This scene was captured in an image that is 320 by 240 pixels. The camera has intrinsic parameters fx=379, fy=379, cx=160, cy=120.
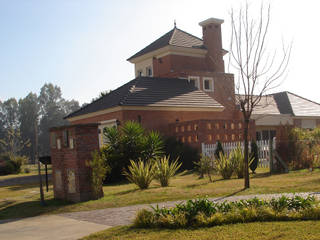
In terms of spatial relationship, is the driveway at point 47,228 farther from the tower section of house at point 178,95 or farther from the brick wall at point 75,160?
the tower section of house at point 178,95

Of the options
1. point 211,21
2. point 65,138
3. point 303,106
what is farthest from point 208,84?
point 65,138

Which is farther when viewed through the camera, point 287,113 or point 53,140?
point 287,113

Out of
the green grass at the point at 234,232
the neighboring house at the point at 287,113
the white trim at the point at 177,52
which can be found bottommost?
the green grass at the point at 234,232

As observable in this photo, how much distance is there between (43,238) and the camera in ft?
23.1

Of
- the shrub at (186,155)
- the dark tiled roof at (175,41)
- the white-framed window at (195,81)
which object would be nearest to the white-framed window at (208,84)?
the white-framed window at (195,81)

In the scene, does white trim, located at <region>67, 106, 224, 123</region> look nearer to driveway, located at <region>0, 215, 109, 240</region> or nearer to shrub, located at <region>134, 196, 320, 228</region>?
driveway, located at <region>0, 215, 109, 240</region>

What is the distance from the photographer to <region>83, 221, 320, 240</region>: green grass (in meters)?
5.89

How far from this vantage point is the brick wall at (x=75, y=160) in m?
11.0

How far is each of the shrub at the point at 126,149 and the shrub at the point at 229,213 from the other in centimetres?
993

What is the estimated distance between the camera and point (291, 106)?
38531 mm

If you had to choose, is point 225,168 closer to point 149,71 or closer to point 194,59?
point 194,59

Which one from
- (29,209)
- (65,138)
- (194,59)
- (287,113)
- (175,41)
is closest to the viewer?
(29,209)

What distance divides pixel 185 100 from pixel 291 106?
53.8 ft

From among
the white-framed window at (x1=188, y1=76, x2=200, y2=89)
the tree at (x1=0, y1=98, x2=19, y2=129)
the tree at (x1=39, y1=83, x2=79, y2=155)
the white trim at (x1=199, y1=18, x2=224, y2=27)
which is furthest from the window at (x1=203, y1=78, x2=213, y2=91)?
the tree at (x1=0, y1=98, x2=19, y2=129)
